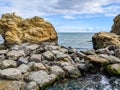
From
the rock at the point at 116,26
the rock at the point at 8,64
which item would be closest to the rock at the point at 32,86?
the rock at the point at 8,64

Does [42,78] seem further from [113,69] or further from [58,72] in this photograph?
[113,69]

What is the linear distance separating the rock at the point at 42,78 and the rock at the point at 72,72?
2040mm

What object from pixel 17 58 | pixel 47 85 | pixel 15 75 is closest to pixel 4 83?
pixel 15 75

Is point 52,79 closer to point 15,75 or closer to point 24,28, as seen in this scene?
point 15,75

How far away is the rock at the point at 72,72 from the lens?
24.0 m

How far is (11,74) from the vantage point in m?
21.8

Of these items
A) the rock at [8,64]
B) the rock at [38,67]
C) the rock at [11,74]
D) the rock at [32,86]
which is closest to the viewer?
the rock at [32,86]

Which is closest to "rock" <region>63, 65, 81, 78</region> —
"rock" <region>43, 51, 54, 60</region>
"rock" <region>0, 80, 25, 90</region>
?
"rock" <region>43, 51, 54, 60</region>

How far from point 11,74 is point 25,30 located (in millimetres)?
26032

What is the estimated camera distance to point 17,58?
2798 centimetres

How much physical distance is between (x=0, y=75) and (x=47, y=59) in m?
7.10

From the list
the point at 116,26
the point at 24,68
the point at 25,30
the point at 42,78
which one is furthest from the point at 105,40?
the point at 42,78

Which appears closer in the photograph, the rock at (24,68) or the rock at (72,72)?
the rock at (24,68)

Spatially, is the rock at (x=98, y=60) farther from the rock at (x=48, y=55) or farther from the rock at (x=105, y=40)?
the rock at (x=105, y=40)
